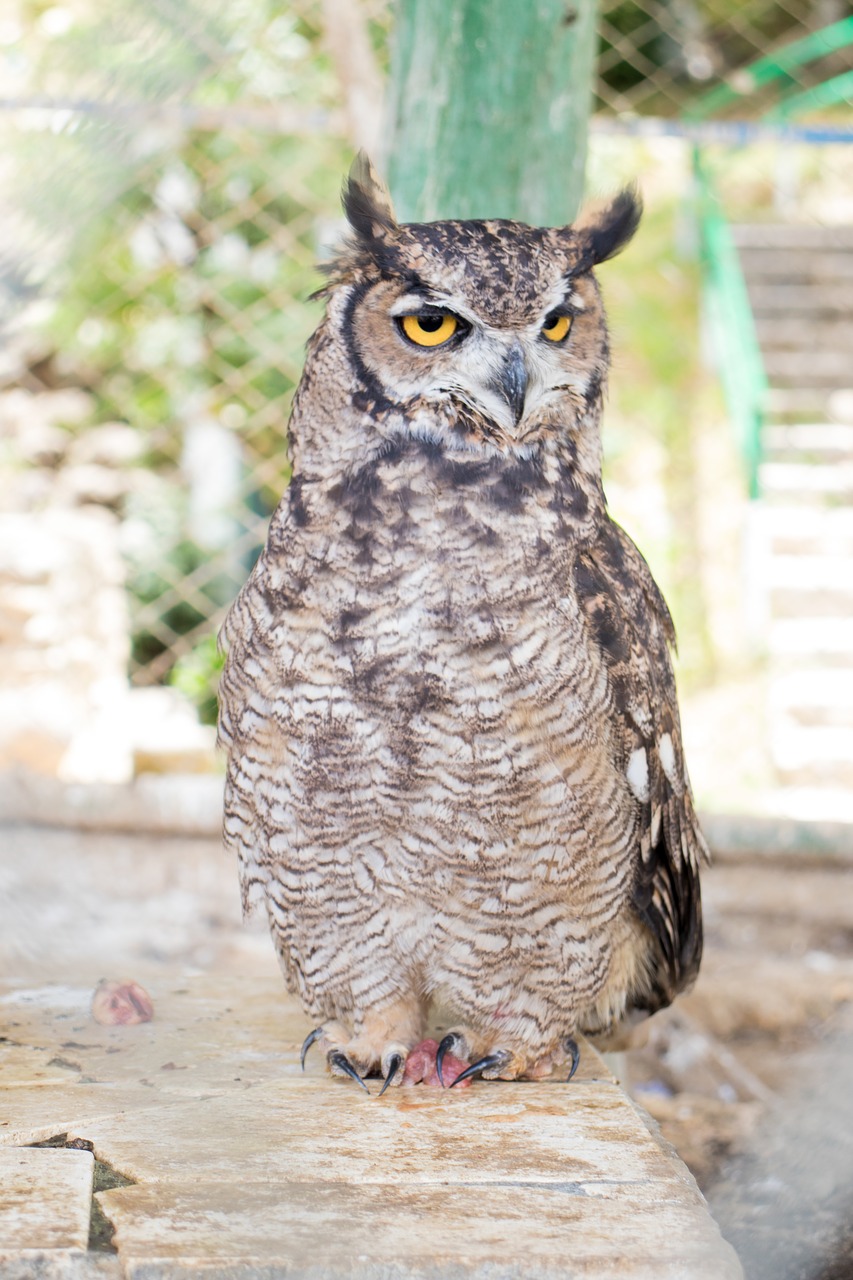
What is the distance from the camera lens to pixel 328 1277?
1421 millimetres

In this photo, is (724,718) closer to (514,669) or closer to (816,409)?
(816,409)

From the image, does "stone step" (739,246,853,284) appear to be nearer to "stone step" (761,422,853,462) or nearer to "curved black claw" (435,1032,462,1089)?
"stone step" (761,422,853,462)

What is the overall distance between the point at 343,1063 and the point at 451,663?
73 centimetres

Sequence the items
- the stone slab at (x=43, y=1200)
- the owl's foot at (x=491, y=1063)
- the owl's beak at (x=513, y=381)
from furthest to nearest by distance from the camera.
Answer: the owl's foot at (x=491, y=1063), the owl's beak at (x=513, y=381), the stone slab at (x=43, y=1200)

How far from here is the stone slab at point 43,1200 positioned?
4.69 feet

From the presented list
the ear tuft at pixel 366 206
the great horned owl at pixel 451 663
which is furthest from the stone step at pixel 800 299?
the ear tuft at pixel 366 206

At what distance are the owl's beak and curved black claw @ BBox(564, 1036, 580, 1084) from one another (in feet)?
3.57

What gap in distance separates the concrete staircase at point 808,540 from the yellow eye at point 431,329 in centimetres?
490

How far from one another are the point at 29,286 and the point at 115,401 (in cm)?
599

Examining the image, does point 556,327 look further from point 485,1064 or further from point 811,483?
point 811,483


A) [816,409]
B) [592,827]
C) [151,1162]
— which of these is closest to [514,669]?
[592,827]

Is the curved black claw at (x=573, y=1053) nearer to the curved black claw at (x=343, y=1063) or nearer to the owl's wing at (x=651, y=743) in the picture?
the owl's wing at (x=651, y=743)

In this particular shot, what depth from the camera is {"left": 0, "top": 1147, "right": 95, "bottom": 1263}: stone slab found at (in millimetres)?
1431

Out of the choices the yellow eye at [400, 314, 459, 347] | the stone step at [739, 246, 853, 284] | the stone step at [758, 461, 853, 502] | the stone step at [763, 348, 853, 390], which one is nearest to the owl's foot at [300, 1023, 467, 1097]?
the yellow eye at [400, 314, 459, 347]
